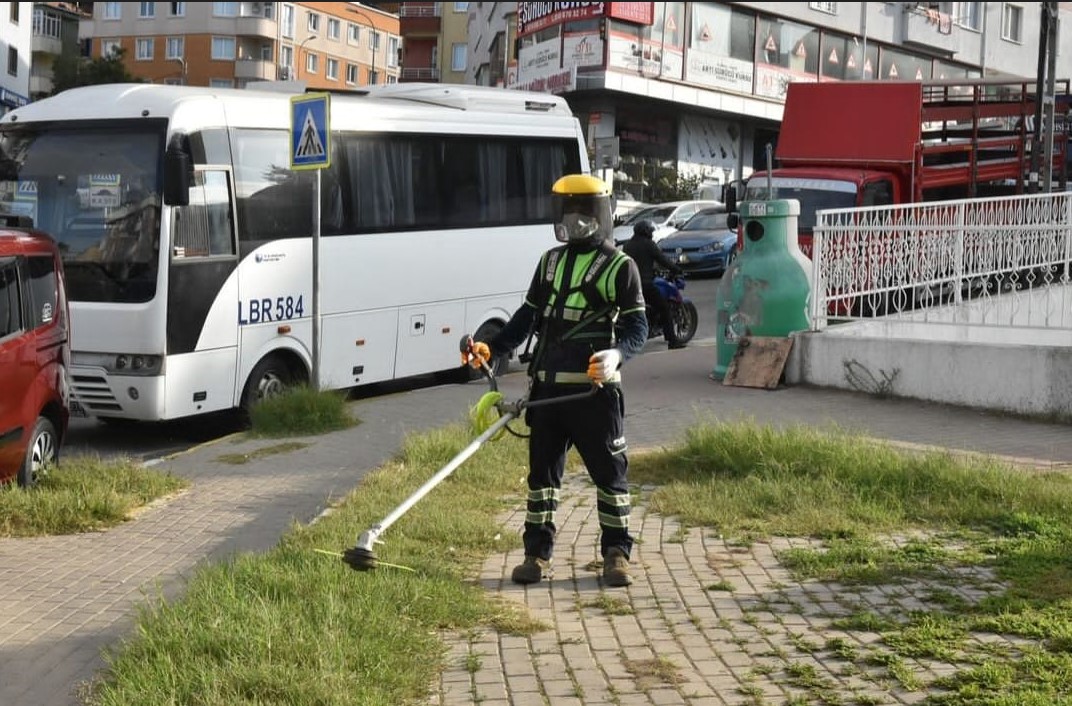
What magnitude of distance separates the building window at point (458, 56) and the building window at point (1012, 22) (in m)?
35.0

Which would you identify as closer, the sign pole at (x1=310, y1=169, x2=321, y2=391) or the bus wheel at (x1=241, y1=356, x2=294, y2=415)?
the sign pole at (x1=310, y1=169, x2=321, y2=391)

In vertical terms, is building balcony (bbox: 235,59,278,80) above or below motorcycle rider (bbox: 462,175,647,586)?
above

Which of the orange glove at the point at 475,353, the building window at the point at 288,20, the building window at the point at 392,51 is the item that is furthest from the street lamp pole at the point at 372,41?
the orange glove at the point at 475,353

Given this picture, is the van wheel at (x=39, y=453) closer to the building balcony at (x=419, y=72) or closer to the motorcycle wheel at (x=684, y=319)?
the motorcycle wheel at (x=684, y=319)

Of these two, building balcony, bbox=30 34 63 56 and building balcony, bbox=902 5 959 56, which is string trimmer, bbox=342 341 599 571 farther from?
building balcony, bbox=30 34 63 56

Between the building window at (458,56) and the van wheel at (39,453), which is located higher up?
the building window at (458,56)

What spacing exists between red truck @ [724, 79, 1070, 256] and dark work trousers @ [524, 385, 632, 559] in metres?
14.9

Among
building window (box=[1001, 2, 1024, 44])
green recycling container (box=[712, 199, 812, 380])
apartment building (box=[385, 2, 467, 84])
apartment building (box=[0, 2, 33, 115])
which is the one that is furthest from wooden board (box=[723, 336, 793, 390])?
apartment building (box=[385, 2, 467, 84])

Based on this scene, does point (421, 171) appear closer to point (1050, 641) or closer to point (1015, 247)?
point (1015, 247)

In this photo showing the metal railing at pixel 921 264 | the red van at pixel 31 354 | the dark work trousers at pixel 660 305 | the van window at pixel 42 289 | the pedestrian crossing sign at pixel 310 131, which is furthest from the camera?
the dark work trousers at pixel 660 305

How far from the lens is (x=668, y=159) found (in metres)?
47.2

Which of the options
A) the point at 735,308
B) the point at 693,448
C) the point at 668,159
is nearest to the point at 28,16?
the point at 668,159

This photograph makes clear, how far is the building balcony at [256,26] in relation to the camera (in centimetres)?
8944

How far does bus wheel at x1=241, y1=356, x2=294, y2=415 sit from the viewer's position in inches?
539
